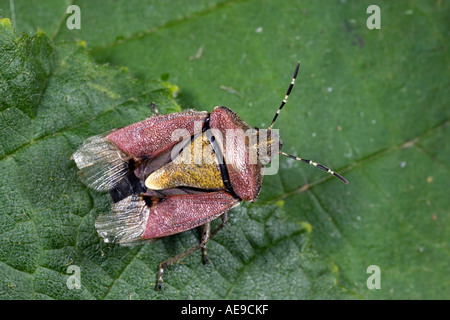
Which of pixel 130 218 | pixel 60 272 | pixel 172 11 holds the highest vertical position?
pixel 172 11

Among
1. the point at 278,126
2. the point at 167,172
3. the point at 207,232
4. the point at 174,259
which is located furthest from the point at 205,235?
the point at 278,126

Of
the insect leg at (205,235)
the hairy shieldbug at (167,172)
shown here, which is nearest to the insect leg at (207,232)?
the insect leg at (205,235)

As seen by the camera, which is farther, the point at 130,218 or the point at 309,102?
the point at 309,102

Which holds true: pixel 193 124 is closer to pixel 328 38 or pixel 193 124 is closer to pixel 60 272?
pixel 60 272

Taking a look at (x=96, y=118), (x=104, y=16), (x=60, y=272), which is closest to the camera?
(x=60, y=272)

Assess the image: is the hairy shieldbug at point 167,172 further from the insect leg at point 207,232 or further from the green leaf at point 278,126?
the green leaf at point 278,126

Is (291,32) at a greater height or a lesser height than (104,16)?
lesser

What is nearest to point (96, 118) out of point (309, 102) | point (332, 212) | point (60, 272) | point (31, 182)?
point (31, 182)

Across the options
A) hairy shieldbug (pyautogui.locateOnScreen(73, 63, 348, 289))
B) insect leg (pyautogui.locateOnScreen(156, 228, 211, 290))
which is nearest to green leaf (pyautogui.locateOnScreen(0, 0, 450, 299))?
insect leg (pyautogui.locateOnScreen(156, 228, 211, 290))
